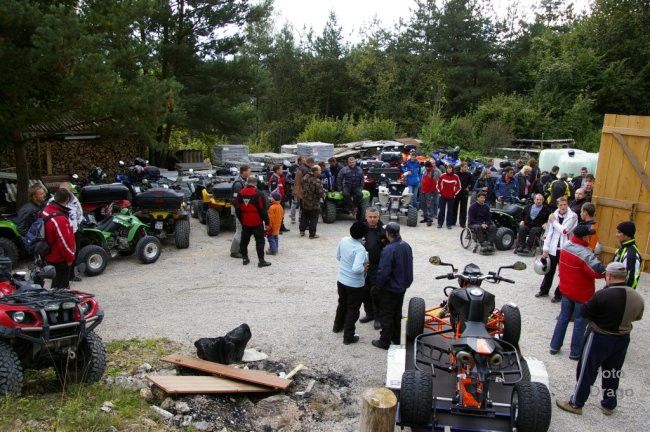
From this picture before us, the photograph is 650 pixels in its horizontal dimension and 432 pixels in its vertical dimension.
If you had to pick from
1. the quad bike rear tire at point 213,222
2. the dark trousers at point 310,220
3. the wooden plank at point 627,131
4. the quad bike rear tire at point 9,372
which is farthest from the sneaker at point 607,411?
the quad bike rear tire at point 213,222

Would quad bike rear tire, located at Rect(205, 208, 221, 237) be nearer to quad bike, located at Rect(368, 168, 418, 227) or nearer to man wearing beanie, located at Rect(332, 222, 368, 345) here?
quad bike, located at Rect(368, 168, 418, 227)

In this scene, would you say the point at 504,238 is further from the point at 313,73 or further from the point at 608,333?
the point at 313,73

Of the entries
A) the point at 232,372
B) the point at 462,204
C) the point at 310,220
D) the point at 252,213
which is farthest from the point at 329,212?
the point at 232,372

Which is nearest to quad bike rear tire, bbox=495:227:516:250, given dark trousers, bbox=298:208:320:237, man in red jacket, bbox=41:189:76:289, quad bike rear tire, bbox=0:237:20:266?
dark trousers, bbox=298:208:320:237

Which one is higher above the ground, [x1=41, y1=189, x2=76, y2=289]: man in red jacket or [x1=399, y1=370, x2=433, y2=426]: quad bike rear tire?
[x1=41, y1=189, x2=76, y2=289]: man in red jacket

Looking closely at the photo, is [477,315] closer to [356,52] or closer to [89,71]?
[89,71]

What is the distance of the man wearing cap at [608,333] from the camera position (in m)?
4.65

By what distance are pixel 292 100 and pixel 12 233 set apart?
2648 centimetres

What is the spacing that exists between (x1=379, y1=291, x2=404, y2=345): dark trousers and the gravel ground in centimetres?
21

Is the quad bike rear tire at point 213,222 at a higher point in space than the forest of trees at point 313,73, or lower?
lower

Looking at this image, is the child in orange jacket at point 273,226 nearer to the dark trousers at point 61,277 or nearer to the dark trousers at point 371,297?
the dark trousers at point 371,297

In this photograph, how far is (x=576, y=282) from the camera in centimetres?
588

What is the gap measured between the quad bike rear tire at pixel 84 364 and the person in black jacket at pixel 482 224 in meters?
7.44

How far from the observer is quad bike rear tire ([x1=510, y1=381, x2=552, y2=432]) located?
4047 millimetres
